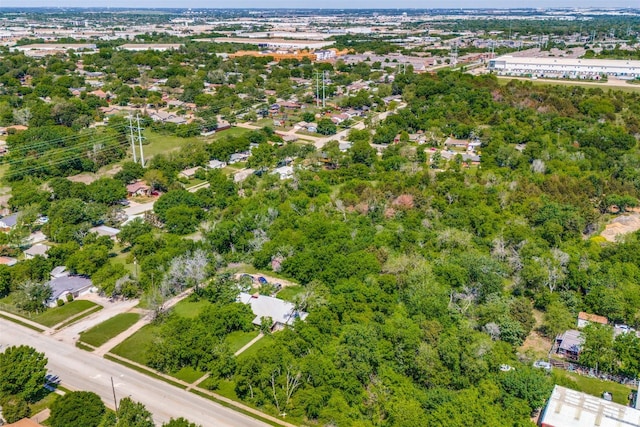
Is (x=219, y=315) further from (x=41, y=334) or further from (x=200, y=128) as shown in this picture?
(x=200, y=128)

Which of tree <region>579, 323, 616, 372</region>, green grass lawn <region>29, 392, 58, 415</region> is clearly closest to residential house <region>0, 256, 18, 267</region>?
green grass lawn <region>29, 392, 58, 415</region>

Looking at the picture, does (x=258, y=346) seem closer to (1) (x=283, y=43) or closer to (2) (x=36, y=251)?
(2) (x=36, y=251)

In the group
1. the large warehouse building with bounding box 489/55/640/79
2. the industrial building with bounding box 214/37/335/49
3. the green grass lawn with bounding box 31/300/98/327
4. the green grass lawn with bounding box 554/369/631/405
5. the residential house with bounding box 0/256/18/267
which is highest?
the industrial building with bounding box 214/37/335/49

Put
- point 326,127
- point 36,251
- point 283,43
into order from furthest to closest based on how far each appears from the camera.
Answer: point 283,43, point 326,127, point 36,251

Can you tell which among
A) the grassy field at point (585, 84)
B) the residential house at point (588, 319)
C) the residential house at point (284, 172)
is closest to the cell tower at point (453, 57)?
the grassy field at point (585, 84)

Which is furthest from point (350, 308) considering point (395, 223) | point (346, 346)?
point (395, 223)

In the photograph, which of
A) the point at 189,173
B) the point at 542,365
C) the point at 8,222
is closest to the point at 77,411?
the point at 542,365

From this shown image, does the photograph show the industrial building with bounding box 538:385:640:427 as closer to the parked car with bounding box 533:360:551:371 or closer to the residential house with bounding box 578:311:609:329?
the parked car with bounding box 533:360:551:371
